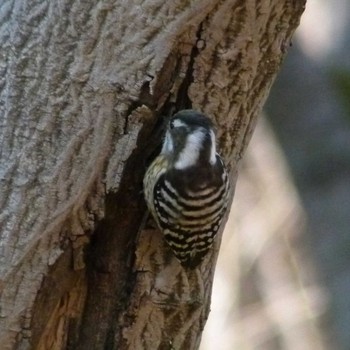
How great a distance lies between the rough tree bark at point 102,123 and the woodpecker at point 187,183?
0.11 meters

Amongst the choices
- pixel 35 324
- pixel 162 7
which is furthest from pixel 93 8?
pixel 35 324

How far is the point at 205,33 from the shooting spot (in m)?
3.15

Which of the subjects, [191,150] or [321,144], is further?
[321,144]

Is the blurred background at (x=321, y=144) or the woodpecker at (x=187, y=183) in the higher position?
the blurred background at (x=321, y=144)

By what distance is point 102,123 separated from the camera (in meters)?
3.18

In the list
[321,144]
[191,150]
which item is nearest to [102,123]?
[191,150]

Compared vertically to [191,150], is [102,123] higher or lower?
higher

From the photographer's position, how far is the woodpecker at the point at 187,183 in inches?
121

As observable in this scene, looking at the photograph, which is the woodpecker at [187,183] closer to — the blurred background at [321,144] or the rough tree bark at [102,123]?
the rough tree bark at [102,123]

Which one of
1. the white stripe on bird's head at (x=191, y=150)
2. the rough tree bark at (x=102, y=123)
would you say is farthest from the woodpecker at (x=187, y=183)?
the rough tree bark at (x=102, y=123)

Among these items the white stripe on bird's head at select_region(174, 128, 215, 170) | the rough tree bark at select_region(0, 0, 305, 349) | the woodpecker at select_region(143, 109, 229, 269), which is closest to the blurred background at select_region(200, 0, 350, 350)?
the rough tree bark at select_region(0, 0, 305, 349)

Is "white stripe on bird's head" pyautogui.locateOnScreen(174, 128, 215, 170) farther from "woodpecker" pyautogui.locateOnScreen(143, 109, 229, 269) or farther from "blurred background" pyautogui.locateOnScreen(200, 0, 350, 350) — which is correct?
"blurred background" pyautogui.locateOnScreen(200, 0, 350, 350)

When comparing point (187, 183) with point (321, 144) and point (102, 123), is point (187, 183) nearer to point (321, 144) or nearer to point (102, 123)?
point (102, 123)

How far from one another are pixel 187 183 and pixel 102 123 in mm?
A: 293
